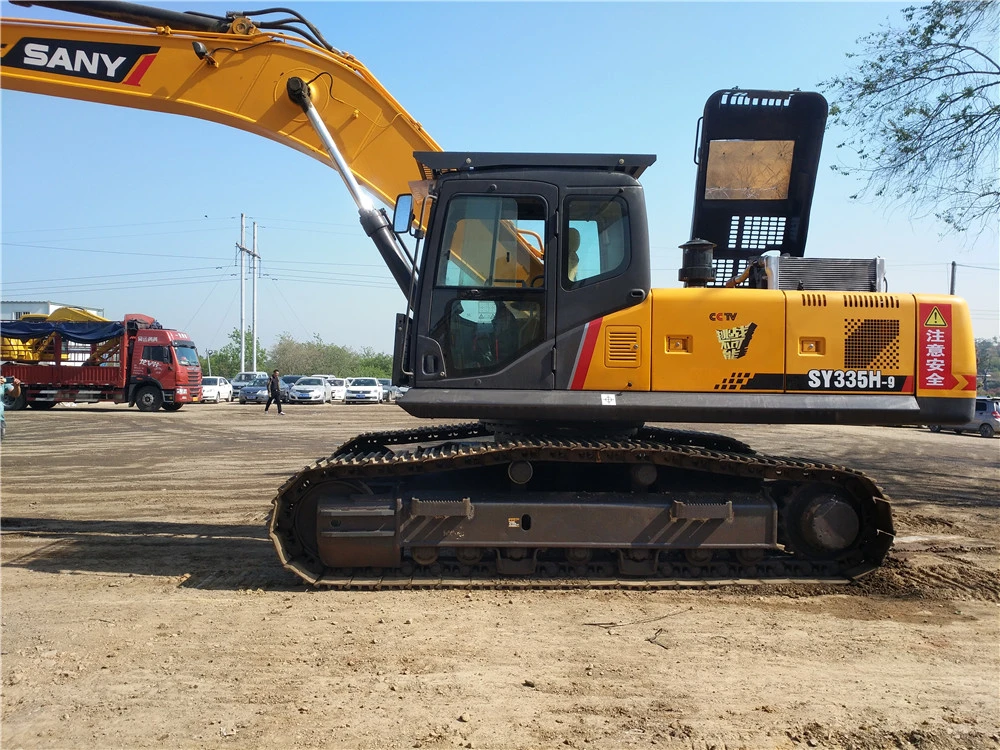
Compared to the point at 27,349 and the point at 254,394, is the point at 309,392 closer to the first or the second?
the point at 254,394

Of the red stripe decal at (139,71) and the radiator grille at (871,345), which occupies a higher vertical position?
the red stripe decal at (139,71)

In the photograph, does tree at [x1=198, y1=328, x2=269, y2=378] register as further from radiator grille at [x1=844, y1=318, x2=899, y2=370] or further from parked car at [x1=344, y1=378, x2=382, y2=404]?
radiator grille at [x1=844, y1=318, x2=899, y2=370]

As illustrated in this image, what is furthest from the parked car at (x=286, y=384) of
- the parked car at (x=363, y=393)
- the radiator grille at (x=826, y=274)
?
the radiator grille at (x=826, y=274)

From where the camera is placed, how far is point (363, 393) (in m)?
44.8

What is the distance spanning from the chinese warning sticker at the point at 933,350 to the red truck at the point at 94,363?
31104 mm

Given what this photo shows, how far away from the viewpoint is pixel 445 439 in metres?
7.58

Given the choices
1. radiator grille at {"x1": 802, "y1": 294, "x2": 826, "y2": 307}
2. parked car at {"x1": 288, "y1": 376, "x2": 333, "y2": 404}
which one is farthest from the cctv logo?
parked car at {"x1": 288, "y1": 376, "x2": 333, "y2": 404}

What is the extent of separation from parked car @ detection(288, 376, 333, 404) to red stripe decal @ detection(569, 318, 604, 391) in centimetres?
3780

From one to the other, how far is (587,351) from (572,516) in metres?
1.30

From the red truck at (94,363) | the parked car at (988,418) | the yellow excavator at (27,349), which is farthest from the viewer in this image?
the yellow excavator at (27,349)

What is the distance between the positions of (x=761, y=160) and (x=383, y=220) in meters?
3.58

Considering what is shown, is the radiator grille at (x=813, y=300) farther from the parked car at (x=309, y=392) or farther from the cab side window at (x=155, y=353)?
the parked car at (x=309, y=392)

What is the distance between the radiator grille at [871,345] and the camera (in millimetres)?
5949

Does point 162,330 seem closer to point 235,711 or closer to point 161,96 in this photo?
point 161,96
